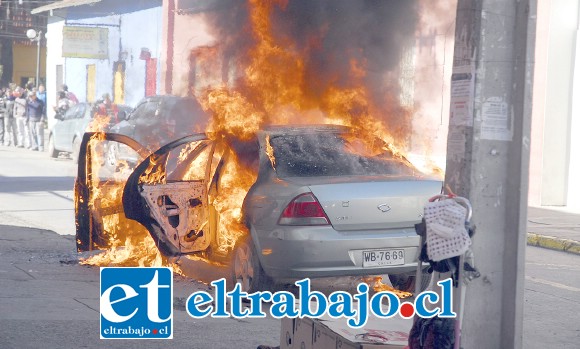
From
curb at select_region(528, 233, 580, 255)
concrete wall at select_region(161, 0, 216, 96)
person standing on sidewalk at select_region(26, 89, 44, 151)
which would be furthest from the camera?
person standing on sidewalk at select_region(26, 89, 44, 151)

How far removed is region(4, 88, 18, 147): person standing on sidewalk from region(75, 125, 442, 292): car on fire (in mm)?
24363

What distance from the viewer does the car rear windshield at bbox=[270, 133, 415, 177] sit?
8469 mm

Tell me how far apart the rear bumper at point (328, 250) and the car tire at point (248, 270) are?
0.17m

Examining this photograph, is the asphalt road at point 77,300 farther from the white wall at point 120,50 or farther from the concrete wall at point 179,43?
the white wall at point 120,50

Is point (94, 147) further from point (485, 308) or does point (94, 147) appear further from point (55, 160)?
point (55, 160)

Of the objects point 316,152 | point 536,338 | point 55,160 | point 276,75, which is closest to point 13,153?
point 55,160

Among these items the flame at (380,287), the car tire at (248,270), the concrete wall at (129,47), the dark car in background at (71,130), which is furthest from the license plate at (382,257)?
the concrete wall at (129,47)

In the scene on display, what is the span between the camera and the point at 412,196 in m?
8.08

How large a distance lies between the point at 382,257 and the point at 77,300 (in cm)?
257

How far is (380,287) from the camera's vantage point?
29.3 feet

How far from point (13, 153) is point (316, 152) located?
22.7 metres

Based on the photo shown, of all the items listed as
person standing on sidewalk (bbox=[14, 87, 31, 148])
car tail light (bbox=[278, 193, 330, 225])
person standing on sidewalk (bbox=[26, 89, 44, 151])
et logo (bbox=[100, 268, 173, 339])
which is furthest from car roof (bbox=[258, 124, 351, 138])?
person standing on sidewalk (bbox=[14, 87, 31, 148])

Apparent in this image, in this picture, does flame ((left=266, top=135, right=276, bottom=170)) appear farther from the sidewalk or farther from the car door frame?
the sidewalk

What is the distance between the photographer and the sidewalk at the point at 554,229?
42.7ft
